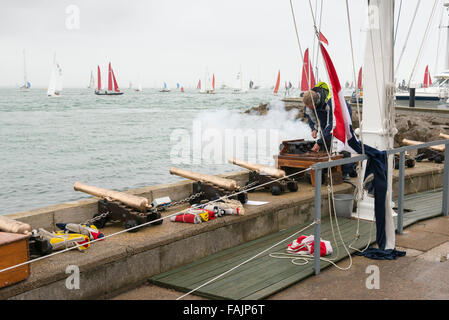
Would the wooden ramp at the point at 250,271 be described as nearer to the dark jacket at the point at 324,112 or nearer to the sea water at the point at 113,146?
the dark jacket at the point at 324,112

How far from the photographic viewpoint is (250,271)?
5.71 metres

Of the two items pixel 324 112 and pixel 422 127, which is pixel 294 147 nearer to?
pixel 324 112

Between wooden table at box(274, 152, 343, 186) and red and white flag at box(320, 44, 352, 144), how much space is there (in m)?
2.58

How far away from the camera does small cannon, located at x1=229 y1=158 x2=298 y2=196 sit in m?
8.26

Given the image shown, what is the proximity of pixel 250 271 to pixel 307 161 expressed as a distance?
358 cm

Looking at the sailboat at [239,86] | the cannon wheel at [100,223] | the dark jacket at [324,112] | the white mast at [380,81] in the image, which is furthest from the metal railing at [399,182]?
the sailboat at [239,86]

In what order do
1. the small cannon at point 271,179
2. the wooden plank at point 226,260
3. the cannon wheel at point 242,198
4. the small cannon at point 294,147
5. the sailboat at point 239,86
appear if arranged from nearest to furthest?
the wooden plank at point 226,260 → the cannon wheel at point 242,198 → the small cannon at point 271,179 → the small cannon at point 294,147 → the sailboat at point 239,86

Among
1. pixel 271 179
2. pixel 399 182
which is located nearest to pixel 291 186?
pixel 271 179

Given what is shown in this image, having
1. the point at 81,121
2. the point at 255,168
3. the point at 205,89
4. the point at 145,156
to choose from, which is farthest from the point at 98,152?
the point at 205,89

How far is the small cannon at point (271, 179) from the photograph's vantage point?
826 centimetres

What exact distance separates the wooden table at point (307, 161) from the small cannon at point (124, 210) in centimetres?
316
